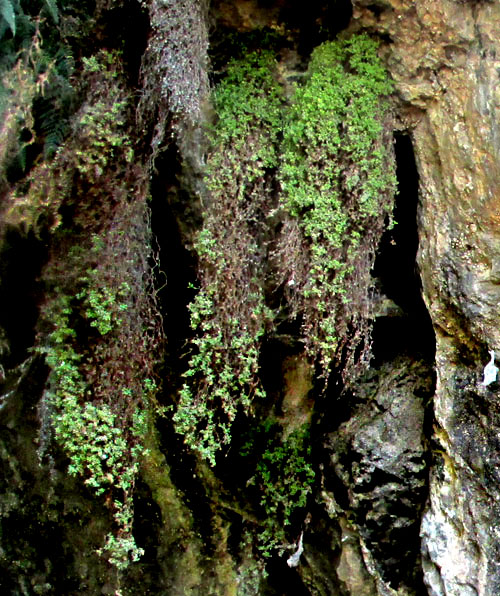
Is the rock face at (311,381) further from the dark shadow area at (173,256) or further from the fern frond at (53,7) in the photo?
the fern frond at (53,7)

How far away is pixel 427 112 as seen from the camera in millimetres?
3746

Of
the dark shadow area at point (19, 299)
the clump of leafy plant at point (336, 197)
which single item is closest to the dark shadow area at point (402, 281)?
the clump of leafy plant at point (336, 197)

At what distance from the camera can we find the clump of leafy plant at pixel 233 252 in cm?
368

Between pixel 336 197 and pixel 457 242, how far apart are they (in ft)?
2.33

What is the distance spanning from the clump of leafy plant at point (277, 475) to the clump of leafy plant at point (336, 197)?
80cm

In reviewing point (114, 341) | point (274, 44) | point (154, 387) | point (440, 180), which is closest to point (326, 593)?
point (154, 387)

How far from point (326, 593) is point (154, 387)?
165cm

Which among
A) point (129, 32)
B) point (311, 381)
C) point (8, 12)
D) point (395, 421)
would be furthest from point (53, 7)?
point (395, 421)

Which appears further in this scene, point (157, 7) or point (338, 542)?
point (338, 542)

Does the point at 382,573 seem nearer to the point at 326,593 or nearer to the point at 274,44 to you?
the point at 326,593

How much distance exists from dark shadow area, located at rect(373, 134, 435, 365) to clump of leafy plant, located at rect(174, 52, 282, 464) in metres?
0.75

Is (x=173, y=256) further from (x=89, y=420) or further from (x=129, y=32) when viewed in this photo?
(x=129, y=32)

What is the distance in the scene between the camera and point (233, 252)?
376 cm

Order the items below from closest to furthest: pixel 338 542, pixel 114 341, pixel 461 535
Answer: pixel 461 535
pixel 114 341
pixel 338 542
